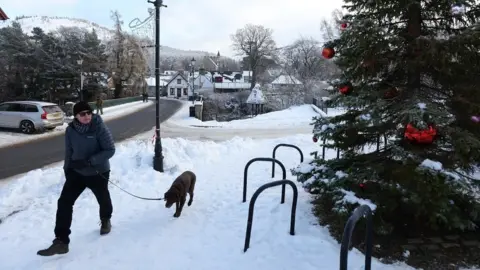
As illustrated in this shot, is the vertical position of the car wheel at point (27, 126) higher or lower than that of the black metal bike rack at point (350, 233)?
lower

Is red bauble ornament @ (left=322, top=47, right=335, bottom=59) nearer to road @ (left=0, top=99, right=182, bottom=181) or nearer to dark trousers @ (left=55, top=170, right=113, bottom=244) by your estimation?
dark trousers @ (left=55, top=170, right=113, bottom=244)

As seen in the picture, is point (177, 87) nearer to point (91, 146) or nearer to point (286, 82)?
point (286, 82)

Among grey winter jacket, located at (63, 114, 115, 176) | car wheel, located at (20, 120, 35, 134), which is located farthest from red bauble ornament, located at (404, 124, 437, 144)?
car wheel, located at (20, 120, 35, 134)

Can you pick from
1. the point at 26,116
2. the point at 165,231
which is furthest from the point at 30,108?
the point at 165,231

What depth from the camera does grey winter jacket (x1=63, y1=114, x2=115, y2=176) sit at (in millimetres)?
4441

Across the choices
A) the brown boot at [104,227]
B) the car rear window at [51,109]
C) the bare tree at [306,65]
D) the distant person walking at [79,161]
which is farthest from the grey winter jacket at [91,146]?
the bare tree at [306,65]

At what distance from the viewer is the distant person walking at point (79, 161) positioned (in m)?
4.40

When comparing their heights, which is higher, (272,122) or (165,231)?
(272,122)

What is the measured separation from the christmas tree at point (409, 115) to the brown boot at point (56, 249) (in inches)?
125

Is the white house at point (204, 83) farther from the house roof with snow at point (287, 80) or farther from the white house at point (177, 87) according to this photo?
the house roof with snow at point (287, 80)

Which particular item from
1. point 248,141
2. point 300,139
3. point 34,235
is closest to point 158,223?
point 34,235

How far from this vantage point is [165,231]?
200 inches

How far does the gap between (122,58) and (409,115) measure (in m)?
50.1

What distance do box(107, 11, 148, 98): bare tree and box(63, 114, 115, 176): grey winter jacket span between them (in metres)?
46.2
